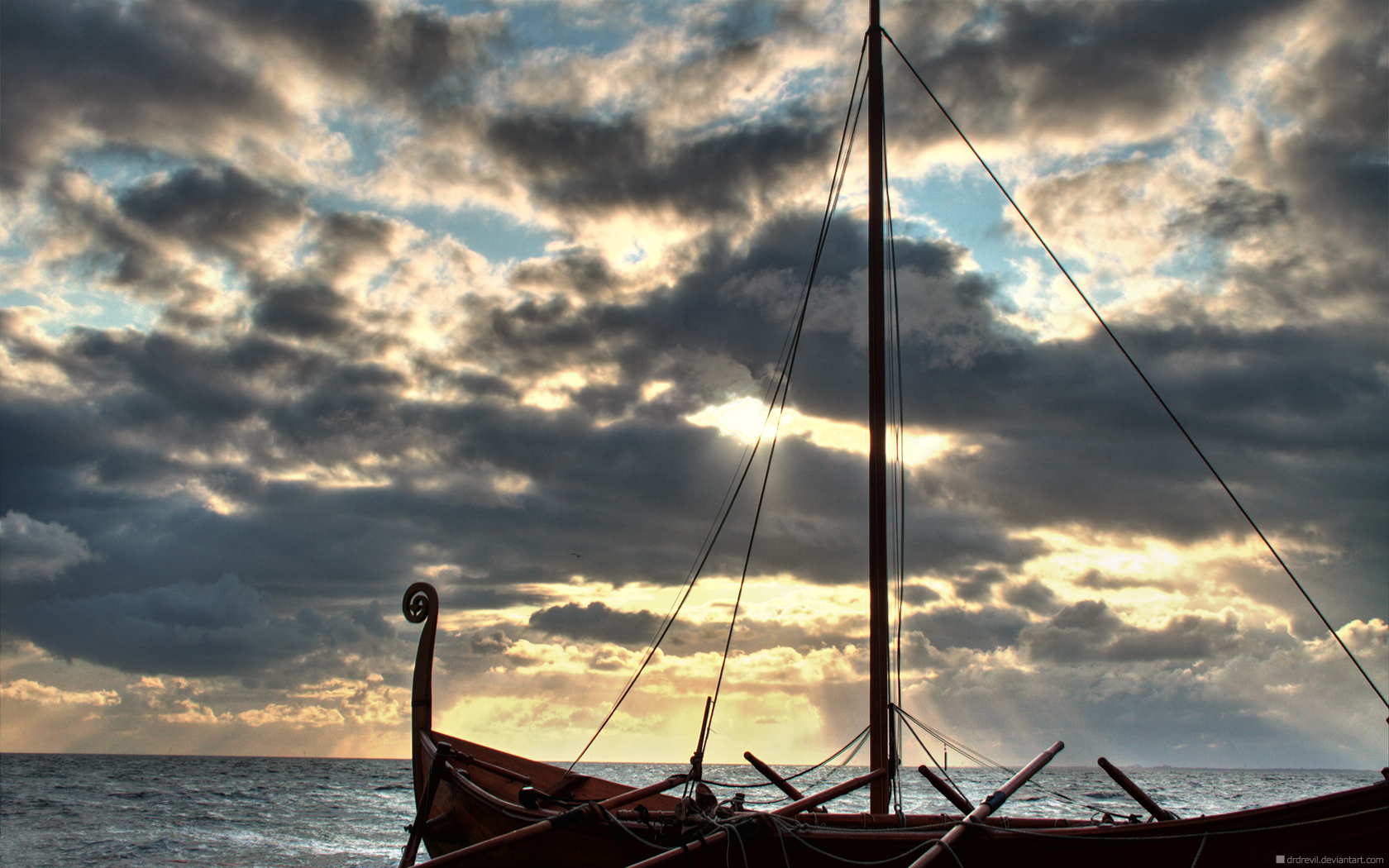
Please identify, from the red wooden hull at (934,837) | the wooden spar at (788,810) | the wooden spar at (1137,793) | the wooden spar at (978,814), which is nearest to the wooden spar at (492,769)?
the red wooden hull at (934,837)

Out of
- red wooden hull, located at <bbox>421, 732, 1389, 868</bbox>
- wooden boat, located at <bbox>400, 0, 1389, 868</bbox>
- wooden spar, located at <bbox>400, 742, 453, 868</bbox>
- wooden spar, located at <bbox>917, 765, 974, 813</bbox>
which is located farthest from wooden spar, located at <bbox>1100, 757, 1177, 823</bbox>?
wooden spar, located at <bbox>400, 742, 453, 868</bbox>

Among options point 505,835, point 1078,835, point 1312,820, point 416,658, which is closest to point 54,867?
point 416,658

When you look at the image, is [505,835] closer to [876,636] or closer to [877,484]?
[876,636]

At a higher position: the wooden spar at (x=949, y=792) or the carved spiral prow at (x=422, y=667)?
the carved spiral prow at (x=422, y=667)

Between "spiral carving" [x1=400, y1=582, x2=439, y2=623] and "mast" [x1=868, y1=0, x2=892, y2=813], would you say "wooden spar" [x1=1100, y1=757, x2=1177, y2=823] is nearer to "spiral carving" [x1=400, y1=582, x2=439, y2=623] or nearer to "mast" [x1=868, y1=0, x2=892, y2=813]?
"mast" [x1=868, y1=0, x2=892, y2=813]

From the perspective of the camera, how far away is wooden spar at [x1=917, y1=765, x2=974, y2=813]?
11.1 metres

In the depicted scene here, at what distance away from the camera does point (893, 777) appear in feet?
39.2

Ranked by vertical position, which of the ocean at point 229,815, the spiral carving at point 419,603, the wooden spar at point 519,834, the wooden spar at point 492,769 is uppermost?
the spiral carving at point 419,603

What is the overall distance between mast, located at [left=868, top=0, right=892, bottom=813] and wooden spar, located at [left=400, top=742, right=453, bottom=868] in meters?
5.38

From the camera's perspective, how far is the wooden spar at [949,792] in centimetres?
1114

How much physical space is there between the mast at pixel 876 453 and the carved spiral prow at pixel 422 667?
612cm

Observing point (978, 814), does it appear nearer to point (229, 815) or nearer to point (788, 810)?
point (788, 810)

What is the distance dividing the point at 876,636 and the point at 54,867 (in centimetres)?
2891

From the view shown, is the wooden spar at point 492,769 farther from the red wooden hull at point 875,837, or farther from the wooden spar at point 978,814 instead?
the wooden spar at point 978,814
